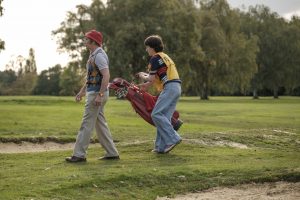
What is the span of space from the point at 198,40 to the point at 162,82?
2290 inches

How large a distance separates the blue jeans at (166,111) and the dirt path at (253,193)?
2.39 metres

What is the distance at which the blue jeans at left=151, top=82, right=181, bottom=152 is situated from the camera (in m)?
10.7

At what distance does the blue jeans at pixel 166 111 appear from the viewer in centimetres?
1071

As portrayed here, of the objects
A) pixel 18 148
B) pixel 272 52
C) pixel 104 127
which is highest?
pixel 272 52

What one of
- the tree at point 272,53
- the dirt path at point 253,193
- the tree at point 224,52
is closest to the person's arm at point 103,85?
the dirt path at point 253,193

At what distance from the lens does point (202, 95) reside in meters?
76.6

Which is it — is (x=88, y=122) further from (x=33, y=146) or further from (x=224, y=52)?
(x=224, y=52)

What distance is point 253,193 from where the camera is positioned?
28.0ft

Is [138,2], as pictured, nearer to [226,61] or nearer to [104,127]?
[226,61]

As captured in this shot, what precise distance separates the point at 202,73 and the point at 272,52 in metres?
14.7

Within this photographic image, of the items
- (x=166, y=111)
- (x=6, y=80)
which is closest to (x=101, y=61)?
(x=166, y=111)

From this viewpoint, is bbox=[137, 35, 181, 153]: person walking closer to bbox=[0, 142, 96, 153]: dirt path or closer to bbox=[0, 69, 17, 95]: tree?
bbox=[0, 142, 96, 153]: dirt path

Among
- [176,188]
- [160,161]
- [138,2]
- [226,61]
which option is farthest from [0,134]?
[226,61]

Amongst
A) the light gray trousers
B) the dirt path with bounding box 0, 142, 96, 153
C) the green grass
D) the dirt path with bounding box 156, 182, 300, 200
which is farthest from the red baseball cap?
the dirt path with bounding box 0, 142, 96, 153
